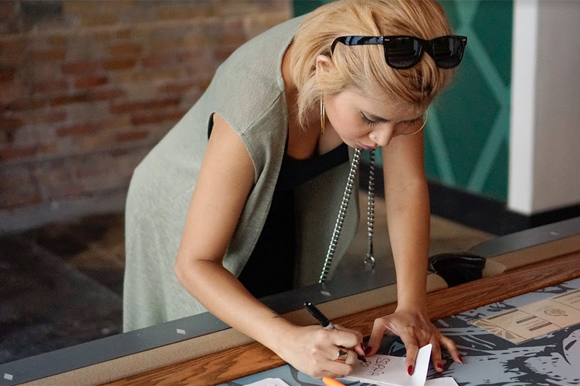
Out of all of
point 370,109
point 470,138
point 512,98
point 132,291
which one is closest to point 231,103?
point 370,109

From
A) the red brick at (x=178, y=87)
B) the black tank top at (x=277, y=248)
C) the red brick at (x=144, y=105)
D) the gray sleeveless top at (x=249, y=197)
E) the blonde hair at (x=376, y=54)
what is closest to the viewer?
the blonde hair at (x=376, y=54)

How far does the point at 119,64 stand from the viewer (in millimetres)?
4988

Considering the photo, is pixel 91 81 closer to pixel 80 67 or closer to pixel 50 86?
pixel 80 67

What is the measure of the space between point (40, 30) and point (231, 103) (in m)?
3.66

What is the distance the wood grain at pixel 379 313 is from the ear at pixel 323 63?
44 cm

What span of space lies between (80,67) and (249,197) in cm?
371

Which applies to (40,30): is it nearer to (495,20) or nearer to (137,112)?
(137,112)

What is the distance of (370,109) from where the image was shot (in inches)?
52.1

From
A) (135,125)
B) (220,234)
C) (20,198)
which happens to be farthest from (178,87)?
(220,234)

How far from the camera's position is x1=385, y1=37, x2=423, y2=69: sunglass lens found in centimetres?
125

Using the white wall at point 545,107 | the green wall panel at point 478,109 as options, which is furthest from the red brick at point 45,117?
the white wall at point 545,107

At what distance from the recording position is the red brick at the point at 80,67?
484cm

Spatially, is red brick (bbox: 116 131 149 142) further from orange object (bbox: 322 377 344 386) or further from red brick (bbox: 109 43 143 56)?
orange object (bbox: 322 377 344 386)

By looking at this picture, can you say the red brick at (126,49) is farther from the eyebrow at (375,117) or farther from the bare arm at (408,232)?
the eyebrow at (375,117)
